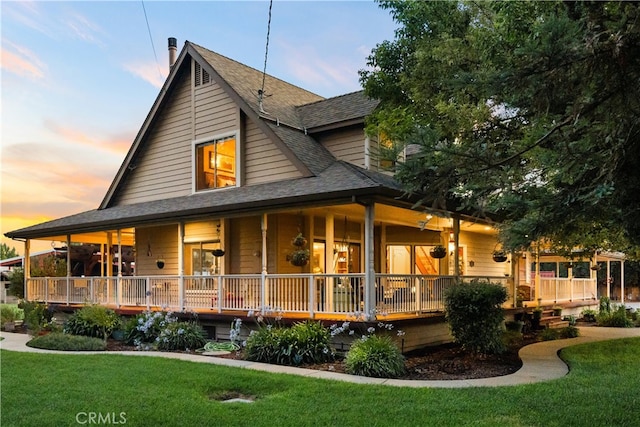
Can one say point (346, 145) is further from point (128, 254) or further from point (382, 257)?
point (128, 254)

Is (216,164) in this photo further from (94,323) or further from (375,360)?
(375,360)

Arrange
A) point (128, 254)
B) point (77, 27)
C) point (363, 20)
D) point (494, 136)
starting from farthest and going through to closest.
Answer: point (128, 254) → point (363, 20) → point (77, 27) → point (494, 136)

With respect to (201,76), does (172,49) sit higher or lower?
higher

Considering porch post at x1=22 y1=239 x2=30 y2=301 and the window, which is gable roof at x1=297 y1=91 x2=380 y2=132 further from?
porch post at x1=22 y1=239 x2=30 y2=301

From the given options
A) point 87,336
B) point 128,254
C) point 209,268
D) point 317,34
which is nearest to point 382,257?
point 209,268

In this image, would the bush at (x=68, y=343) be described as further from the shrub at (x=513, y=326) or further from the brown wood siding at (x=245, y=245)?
the shrub at (x=513, y=326)

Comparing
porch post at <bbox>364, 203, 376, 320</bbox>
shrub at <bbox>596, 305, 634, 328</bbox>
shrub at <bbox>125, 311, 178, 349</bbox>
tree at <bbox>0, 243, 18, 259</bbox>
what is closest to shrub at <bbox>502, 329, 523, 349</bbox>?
porch post at <bbox>364, 203, 376, 320</bbox>

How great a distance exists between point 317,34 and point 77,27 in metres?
6.51

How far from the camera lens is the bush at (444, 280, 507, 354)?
11086 millimetres

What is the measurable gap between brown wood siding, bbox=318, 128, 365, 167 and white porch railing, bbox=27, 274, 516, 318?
405 centimetres

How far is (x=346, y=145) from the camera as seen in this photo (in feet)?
52.9

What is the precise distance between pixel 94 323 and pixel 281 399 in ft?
28.9

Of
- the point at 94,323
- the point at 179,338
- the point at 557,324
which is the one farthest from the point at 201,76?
the point at 557,324

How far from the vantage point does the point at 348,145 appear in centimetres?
1606
